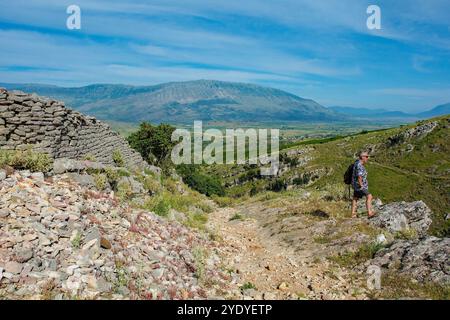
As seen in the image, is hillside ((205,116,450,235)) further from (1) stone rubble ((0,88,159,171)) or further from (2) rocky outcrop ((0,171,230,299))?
(2) rocky outcrop ((0,171,230,299))

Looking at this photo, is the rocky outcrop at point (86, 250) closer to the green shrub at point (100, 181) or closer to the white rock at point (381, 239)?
the green shrub at point (100, 181)

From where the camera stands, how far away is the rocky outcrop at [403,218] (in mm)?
15156

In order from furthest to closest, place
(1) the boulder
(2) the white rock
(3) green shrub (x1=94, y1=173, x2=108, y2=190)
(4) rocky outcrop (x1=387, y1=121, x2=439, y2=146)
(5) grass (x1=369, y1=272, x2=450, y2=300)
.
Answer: (4) rocky outcrop (x1=387, y1=121, x2=439, y2=146) < (1) the boulder < (3) green shrub (x1=94, y1=173, x2=108, y2=190) < (2) the white rock < (5) grass (x1=369, y1=272, x2=450, y2=300)

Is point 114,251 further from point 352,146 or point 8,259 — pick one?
point 352,146

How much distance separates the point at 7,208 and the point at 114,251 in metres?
3.23

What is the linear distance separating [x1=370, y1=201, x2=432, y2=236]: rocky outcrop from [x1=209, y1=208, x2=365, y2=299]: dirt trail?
3.46 meters

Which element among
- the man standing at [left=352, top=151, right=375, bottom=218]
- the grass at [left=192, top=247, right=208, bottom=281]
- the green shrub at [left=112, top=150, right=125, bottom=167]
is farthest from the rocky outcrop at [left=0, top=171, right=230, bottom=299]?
the green shrub at [left=112, top=150, right=125, bottom=167]

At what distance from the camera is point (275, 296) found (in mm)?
10695

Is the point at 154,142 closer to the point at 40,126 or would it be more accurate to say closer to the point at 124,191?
the point at 124,191

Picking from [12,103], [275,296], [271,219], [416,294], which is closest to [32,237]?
[275,296]

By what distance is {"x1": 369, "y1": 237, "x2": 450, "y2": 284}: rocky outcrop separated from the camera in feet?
34.6

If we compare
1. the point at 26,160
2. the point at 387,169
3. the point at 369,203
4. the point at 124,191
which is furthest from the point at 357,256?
the point at 387,169

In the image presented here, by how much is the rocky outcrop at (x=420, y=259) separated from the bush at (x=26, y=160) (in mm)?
12387
